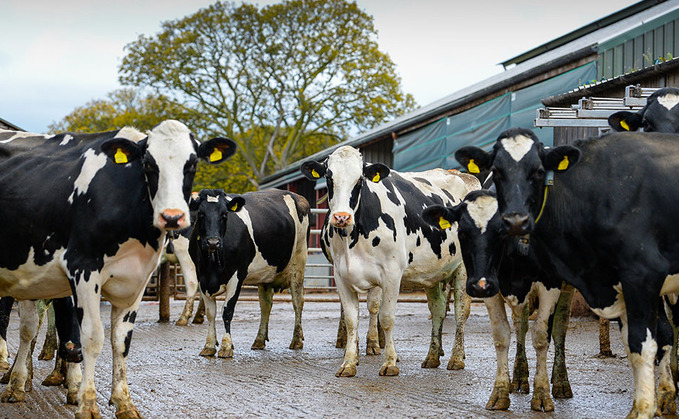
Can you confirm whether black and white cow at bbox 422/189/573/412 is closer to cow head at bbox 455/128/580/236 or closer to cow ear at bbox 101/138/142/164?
cow head at bbox 455/128/580/236

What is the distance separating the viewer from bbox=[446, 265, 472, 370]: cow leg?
933 cm

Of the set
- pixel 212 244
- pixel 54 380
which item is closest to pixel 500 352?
pixel 54 380

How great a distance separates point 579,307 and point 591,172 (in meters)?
9.39

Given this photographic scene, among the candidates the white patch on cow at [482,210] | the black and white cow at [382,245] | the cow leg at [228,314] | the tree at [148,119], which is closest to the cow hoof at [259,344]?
the cow leg at [228,314]

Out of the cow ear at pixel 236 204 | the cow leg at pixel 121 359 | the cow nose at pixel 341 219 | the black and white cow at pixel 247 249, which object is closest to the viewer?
the cow leg at pixel 121 359

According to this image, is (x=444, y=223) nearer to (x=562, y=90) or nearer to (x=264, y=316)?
(x=264, y=316)

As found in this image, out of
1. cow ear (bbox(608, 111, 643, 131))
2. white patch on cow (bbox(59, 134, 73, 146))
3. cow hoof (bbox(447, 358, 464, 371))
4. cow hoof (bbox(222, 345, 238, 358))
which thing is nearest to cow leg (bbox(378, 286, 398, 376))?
cow hoof (bbox(447, 358, 464, 371))

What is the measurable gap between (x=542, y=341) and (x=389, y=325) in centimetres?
231

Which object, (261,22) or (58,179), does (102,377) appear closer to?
(58,179)

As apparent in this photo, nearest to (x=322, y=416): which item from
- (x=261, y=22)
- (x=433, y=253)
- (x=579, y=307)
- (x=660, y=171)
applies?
(x=660, y=171)

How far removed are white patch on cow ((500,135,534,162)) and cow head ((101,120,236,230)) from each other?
243 cm

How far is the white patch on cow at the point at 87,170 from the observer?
6.45 meters

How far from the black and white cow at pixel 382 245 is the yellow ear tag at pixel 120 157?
2665 millimetres

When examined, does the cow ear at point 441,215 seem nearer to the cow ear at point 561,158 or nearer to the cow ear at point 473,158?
the cow ear at point 473,158
